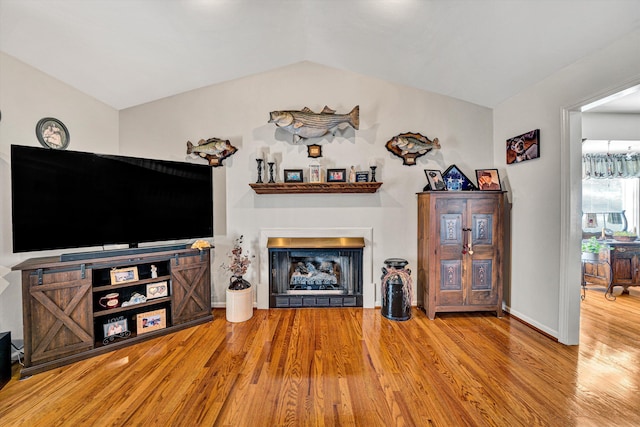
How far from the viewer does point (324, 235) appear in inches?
130

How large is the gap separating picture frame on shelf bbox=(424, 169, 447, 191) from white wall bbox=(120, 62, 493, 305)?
0.52 feet

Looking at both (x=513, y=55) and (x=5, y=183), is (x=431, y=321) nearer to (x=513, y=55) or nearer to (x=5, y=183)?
(x=513, y=55)

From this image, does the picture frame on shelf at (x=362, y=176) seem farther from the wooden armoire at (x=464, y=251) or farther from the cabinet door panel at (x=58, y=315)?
the cabinet door panel at (x=58, y=315)

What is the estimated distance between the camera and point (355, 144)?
3.29 meters

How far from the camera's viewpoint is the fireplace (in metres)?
3.17

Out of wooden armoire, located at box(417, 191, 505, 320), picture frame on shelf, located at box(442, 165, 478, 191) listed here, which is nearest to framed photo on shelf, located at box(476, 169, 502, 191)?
picture frame on shelf, located at box(442, 165, 478, 191)

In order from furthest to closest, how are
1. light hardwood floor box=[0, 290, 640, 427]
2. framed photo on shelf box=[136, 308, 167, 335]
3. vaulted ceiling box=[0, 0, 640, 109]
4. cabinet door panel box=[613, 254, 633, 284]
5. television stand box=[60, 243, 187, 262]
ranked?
1. cabinet door panel box=[613, 254, 633, 284]
2. framed photo on shelf box=[136, 308, 167, 335]
3. television stand box=[60, 243, 187, 262]
4. vaulted ceiling box=[0, 0, 640, 109]
5. light hardwood floor box=[0, 290, 640, 427]

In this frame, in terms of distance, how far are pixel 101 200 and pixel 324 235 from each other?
2.27 m

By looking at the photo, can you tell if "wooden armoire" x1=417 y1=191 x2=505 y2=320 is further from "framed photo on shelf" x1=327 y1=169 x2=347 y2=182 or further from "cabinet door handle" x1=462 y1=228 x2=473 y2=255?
"framed photo on shelf" x1=327 y1=169 x2=347 y2=182

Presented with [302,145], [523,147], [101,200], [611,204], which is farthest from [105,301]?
[611,204]

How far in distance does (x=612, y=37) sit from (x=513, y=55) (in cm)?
62

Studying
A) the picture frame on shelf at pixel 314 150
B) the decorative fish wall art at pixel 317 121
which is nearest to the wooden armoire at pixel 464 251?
the decorative fish wall art at pixel 317 121

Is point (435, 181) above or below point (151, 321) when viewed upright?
above

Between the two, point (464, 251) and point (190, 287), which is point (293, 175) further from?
point (464, 251)
